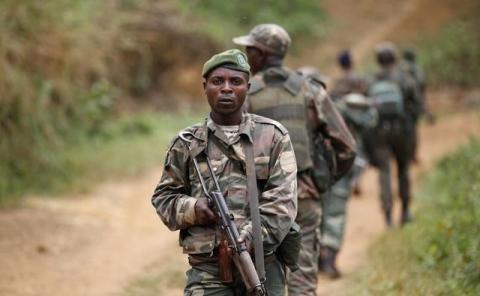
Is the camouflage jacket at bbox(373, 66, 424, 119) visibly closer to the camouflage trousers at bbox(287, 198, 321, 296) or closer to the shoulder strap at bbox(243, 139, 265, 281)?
the camouflage trousers at bbox(287, 198, 321, 296)

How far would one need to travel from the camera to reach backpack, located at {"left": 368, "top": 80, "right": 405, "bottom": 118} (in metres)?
9.39

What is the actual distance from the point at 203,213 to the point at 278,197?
38 centimetres

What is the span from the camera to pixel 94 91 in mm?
12219

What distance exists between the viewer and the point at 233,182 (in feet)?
13.3

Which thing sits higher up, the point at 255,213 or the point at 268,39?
the point at 268,39

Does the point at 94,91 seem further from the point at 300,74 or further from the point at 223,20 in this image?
the point at 223,20

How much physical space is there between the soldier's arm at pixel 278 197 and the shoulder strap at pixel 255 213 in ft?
0.14

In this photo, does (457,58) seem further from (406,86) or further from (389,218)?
(389,218)

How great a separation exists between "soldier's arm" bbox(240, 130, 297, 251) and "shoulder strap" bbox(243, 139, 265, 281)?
0.14 feet

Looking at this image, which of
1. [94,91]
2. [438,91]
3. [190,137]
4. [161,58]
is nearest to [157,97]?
[161,58]

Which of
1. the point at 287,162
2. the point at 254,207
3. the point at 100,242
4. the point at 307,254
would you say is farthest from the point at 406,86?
the point at 254,207

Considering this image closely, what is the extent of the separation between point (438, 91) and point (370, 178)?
25.5 ft

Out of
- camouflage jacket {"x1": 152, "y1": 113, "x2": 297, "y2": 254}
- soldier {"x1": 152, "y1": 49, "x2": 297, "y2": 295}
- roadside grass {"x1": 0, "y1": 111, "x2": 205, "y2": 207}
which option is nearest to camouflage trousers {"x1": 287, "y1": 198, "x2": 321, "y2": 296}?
soldier {"x1": 152, "y1": 49, "x2": 297, "y2": 295}

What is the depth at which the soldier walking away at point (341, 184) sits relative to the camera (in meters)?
7.84
